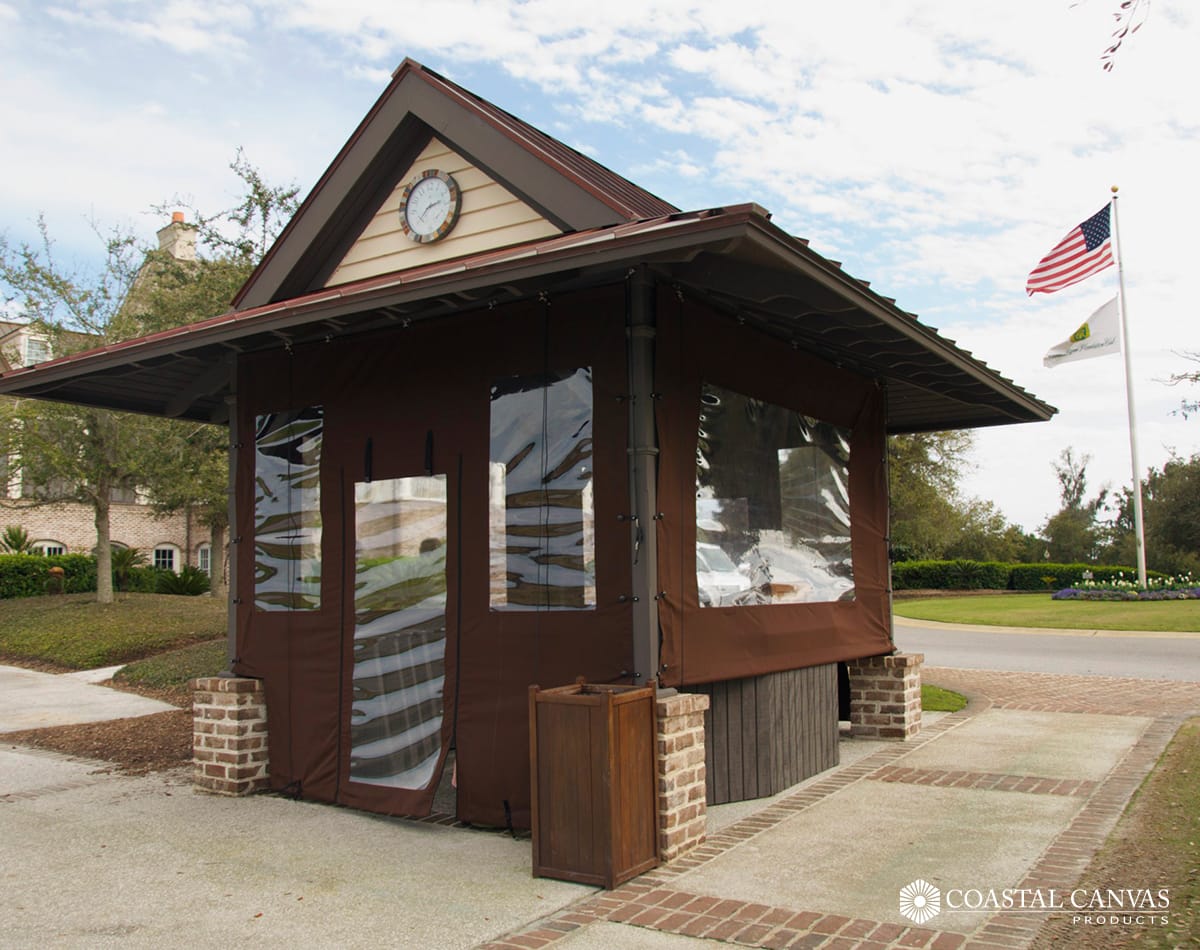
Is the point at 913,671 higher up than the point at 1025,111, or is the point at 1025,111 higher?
the point at 1025,111

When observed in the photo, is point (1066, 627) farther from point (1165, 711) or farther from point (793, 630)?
point (793, 630)

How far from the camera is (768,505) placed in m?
7.05

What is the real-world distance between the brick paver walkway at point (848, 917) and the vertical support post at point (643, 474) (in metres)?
1.13

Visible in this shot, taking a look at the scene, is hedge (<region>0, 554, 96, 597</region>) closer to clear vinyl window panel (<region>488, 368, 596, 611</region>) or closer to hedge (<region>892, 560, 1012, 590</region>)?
clear vinyl window panel (<region>488, 368, 596, 611</region>)

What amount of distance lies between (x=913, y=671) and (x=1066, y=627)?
13350 mm

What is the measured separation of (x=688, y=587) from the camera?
593 centimetres

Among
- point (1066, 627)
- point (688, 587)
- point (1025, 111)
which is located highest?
point (1025, 111)

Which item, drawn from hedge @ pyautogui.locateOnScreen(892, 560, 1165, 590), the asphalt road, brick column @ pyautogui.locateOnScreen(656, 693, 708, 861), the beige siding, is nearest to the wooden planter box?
brick column @ pyautogui.locateOnScreen(656, 693, 708, 861)

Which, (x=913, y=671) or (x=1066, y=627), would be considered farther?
A: (x=1066, y=627)

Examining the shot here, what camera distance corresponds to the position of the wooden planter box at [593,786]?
4941mm

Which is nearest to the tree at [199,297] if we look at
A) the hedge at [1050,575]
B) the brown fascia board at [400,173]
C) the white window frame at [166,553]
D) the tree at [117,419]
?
the tree at [117,419]

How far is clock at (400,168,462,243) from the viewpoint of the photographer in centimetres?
734

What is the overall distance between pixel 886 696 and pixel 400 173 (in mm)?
5804

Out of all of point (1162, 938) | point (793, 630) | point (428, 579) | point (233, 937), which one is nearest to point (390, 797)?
point (428, 579)
